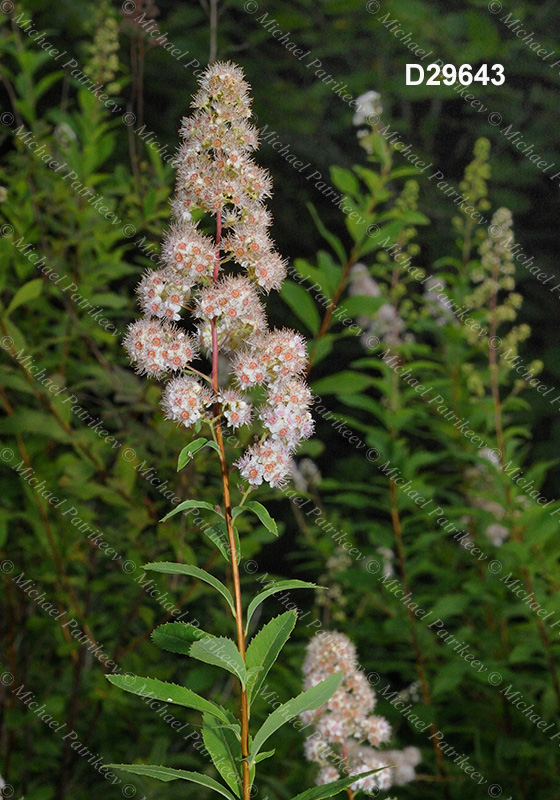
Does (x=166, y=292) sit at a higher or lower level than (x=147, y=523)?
higher

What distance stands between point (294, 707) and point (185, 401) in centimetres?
28

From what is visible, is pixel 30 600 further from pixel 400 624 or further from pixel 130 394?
pixel 400 624

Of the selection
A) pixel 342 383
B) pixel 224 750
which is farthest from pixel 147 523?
pixel 224 750

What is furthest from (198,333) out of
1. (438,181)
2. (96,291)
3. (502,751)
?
(438,181)

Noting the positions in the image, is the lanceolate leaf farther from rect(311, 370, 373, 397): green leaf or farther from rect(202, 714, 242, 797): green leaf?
rect(311, 370, 373, 397): green leaf

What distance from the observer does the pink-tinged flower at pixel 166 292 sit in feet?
2.44

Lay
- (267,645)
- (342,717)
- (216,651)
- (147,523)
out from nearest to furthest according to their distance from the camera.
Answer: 1. (216,651)
2. (267,645)
3. (342,717)
4. (147,523)

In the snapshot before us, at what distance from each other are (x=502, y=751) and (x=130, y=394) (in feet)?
3.57

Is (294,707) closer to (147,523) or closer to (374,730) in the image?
(374,730)

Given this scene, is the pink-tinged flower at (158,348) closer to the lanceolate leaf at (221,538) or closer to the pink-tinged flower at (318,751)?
the lanceolate leaf at (221,538)

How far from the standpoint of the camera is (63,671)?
2143mm

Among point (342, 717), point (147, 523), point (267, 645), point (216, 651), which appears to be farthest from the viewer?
point (147, 523)

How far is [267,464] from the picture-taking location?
750mm

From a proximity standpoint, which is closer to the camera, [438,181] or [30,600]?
[30,600]
